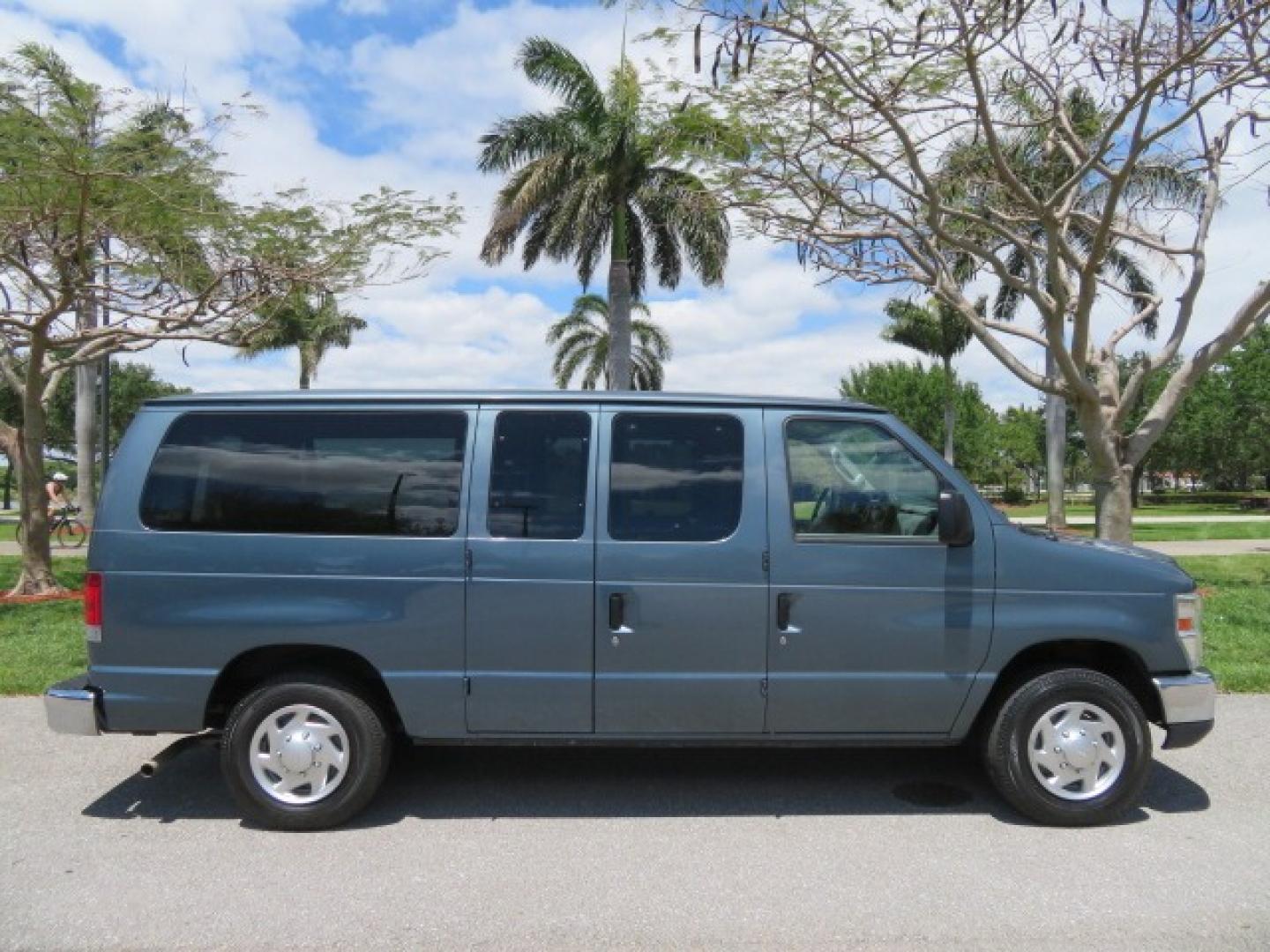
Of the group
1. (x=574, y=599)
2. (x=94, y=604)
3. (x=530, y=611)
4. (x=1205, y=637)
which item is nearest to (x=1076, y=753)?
(x=574, y=599)

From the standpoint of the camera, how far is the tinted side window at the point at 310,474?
15.1 feet

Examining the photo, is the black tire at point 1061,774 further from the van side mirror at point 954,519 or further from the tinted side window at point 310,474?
the tinted side window at point 310,474

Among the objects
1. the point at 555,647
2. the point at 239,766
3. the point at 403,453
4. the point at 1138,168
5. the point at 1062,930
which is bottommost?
the point at 1062,930

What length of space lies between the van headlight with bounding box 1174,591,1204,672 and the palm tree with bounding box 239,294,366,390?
448 inches

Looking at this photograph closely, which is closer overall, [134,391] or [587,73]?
[587,73]

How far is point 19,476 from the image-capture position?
12438mm

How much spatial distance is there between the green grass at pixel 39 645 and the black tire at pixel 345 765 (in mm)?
3589

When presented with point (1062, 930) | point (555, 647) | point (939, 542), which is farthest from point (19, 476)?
point (1062, 930)

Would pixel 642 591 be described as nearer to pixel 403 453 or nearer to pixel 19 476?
pixel 403 453

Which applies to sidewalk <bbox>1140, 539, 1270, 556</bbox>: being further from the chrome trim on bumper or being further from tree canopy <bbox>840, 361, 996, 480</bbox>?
tree canopy <bbox>840, 361, 996, 480</bbox>

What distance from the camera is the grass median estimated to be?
24.3 feet

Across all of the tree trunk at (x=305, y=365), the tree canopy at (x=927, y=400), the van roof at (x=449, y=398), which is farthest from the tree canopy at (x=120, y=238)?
the tree canopy at (x=927, y=400)

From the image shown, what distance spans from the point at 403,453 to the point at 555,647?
3.88ft

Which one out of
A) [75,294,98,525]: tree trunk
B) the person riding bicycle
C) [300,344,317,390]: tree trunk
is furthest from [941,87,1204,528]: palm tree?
[300,344,317,390]: tree trunk
